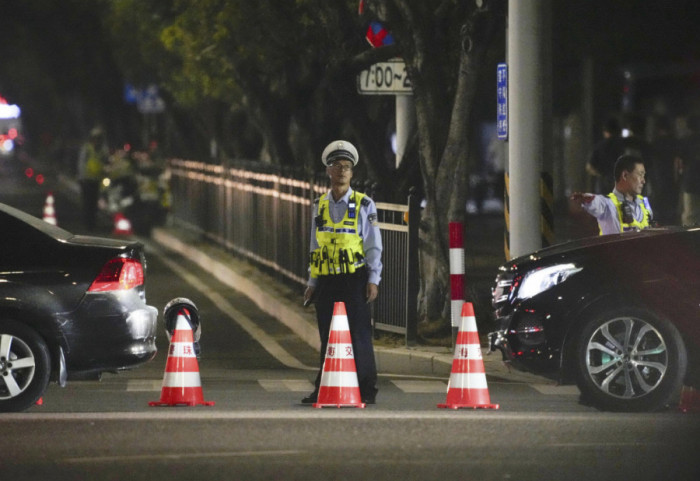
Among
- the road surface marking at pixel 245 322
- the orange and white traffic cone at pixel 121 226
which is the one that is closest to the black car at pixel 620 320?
the road surface marking at pixel 245 322

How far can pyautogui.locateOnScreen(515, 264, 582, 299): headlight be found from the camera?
11133mm

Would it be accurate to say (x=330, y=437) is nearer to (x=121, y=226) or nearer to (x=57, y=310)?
(x=57, y=310)

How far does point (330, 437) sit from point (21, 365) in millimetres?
2244

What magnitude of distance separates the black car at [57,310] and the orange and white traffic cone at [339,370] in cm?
124

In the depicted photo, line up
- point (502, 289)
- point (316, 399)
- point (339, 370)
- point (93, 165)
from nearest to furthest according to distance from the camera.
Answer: point (339, 370) → point (316, 399) → point (502, 289) → point (93, 165)

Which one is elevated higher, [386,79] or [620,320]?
[386,79]

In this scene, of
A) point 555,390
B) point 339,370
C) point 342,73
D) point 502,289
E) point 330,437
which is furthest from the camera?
point 342,73

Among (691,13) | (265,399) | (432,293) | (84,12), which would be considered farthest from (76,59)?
(265,399)

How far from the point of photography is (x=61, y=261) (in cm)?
1092

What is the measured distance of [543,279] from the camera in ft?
36.9

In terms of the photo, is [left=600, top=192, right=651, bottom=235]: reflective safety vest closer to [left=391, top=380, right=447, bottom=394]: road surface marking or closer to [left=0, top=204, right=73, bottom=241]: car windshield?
[left=391, top=380, right=447, bottom=394]: road surface marking

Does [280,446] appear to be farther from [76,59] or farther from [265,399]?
[76,59]

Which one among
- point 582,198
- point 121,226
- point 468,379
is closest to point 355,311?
point 468,379

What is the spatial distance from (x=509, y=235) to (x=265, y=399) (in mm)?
3831
